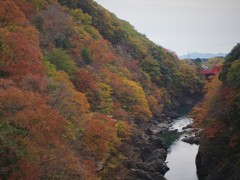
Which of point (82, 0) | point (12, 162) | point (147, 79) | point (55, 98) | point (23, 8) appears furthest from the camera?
point (147, 79)

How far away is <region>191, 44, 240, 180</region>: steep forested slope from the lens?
120ft

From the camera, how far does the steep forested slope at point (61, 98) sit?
2320 cm

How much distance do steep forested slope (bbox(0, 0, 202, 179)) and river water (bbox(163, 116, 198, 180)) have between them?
613cm

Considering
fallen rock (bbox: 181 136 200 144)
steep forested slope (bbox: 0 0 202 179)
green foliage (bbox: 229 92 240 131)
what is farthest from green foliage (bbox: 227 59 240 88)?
fallen rock (bbox: 181 136 200 144)

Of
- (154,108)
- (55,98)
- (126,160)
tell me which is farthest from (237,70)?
(154,108)

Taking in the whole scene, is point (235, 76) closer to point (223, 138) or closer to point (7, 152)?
point (223, 138)

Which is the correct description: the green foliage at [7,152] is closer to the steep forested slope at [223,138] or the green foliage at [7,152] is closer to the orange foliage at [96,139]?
the orange foliage at [96,139]

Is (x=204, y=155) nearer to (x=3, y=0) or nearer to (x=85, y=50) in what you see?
(x=85, y=50)

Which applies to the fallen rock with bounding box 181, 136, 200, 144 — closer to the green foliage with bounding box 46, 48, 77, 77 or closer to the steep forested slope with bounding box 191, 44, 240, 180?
the steep forested slope with bounding box 191, 44, 240, 180

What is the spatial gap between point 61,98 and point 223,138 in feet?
65.9

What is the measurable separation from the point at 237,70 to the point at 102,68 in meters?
28.6

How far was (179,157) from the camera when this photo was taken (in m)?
56.1

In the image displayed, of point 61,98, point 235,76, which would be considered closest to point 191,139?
point 235,76

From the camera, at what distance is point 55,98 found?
111 feet
